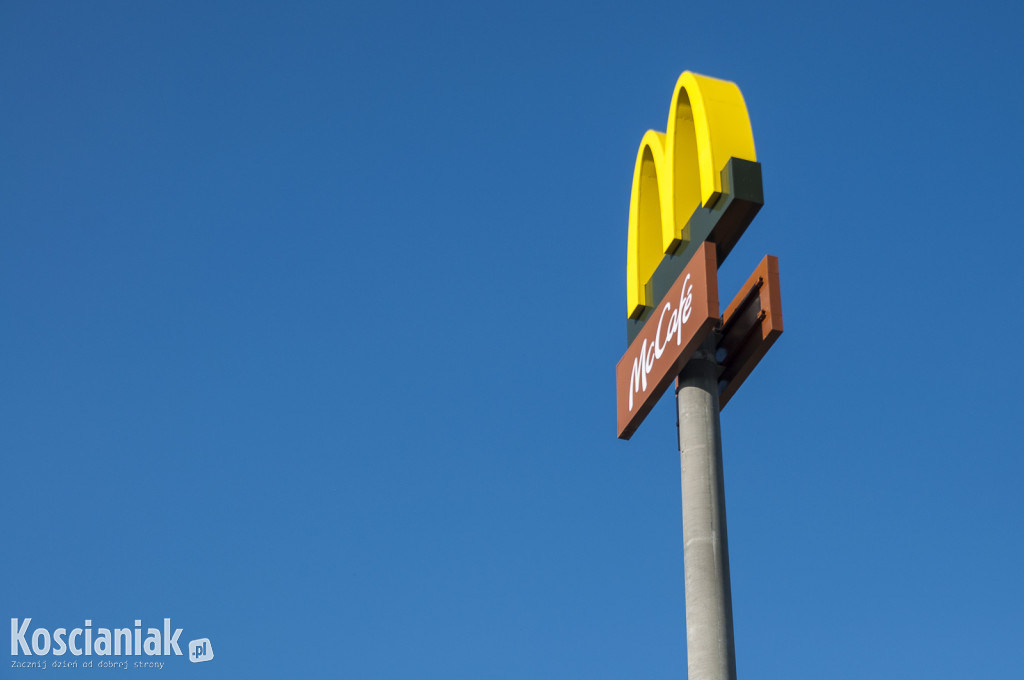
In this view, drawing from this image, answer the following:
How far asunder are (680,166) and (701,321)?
251cm

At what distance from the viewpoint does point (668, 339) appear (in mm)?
14312

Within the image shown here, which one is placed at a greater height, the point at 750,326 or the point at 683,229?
the point at 683,229

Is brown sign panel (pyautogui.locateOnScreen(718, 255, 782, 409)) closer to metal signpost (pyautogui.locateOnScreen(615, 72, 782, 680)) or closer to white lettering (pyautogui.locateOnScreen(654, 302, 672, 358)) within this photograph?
metal signpost (pyautogui.locateOnScreen(615, 72, 782, 680))

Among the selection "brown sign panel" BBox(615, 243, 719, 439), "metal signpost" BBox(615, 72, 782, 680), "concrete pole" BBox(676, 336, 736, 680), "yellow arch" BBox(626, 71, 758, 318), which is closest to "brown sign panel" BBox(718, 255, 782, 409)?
"metal signpost" BBox(615, 72, 782, 680)

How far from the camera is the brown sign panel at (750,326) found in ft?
44.3

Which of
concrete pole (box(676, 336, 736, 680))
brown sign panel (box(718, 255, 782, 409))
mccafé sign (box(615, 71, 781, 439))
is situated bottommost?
concrete pole (box(676, 336, 736, 680))

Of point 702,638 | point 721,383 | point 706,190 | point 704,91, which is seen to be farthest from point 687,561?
point 704,91

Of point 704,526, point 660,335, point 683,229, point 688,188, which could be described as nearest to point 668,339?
point 660,335

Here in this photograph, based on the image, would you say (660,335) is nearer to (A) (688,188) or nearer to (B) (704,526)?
(A) (688,188)

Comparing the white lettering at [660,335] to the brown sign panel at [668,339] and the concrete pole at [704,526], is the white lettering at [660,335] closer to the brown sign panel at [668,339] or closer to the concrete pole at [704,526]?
the brown sign panel at [668,339]

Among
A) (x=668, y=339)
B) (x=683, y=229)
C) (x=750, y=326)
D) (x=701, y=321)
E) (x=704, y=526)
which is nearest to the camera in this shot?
(x=704, y=526)

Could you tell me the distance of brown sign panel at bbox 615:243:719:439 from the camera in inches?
533

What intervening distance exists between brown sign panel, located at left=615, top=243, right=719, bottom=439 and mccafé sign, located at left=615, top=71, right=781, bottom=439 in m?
0.01

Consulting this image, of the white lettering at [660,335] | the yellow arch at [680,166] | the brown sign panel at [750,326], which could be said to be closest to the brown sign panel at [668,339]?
the white lettering at [660,335]
